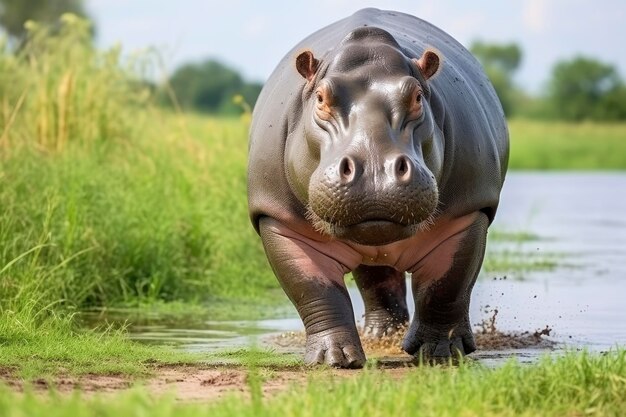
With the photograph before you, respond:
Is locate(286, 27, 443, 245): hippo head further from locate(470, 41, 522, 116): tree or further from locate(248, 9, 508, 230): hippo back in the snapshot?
locate(470, 41, 522, 116): tree

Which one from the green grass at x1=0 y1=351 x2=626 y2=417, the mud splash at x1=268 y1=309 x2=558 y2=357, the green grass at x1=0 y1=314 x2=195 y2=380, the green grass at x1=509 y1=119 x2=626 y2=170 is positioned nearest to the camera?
the green grass at x1=0 y1=351 x2=626 y2=417

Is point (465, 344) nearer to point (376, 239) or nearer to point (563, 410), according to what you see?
point (376, 239)

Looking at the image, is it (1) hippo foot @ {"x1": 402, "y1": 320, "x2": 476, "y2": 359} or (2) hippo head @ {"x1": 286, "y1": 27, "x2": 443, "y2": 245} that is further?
(1) hippo foot @ {"x1": 402, "y1": 320, "x2": 476, "y2": 359}

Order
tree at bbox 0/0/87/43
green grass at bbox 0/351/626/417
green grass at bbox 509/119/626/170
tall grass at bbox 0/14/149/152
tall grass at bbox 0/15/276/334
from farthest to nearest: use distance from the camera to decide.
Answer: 1. tree at bbox 0/0/87/43
2. green grass at bbox 509/119/626/170
3. tall grass at bbox 0/14/149/152
4. tall grass at bbox 0/15/276/334
5. green grass at bbox 0/351/626/417

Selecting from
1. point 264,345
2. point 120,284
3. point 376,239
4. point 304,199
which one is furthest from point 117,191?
point 376,239

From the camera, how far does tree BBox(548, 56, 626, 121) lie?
58.0 meters

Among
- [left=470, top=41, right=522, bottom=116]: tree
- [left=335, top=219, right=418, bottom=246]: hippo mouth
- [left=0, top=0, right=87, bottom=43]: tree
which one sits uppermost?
[left=470, top=41, right=522, bottom=116]: tree

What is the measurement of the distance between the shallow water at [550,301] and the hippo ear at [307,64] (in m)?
1.32

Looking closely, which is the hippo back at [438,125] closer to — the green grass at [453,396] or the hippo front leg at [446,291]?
the hippo front leg at [446,291]

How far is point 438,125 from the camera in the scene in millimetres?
6387

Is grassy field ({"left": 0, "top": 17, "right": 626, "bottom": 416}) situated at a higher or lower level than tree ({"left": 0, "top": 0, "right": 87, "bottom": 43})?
lower

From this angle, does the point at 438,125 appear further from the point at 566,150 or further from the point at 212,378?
the point at 566,150

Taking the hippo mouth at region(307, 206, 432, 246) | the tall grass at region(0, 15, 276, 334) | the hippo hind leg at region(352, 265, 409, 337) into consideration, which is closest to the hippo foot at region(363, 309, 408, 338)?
the hippo hind leg at region(352, 265, 409, 337)

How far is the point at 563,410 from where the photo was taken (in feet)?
15.6
